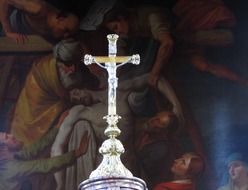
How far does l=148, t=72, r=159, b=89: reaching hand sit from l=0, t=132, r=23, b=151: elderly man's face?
2.41m

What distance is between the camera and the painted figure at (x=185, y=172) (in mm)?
13578

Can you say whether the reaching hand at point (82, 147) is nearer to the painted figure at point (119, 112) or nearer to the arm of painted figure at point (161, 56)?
the painted figure at point (119, 112)

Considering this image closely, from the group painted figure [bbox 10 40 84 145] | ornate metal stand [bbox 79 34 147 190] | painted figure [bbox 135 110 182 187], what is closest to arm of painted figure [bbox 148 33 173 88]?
painted figure [bbox 135 110 182 187]

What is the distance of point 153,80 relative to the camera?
1440cm

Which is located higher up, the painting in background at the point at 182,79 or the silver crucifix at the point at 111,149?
the painting in background at the point at 182,79

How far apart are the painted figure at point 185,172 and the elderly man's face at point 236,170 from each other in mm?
470

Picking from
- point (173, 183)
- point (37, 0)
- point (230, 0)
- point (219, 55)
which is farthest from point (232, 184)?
point (37, 0)

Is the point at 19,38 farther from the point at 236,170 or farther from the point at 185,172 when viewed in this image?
the point at 236,170

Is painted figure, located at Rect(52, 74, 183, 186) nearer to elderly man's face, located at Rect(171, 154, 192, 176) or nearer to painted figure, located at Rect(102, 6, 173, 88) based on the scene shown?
painted figure, located at Rect(102, 6, 173, 88)

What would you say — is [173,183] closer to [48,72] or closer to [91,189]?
[48,72]

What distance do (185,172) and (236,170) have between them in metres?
0.82

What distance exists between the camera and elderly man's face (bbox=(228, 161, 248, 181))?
13.5 m

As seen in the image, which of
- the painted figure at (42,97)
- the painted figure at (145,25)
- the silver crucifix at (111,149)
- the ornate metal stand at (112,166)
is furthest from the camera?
the painted figure at (145,25)

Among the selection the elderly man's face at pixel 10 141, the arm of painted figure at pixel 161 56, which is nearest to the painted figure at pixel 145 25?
the arm of painted figure at pixel 161 56
